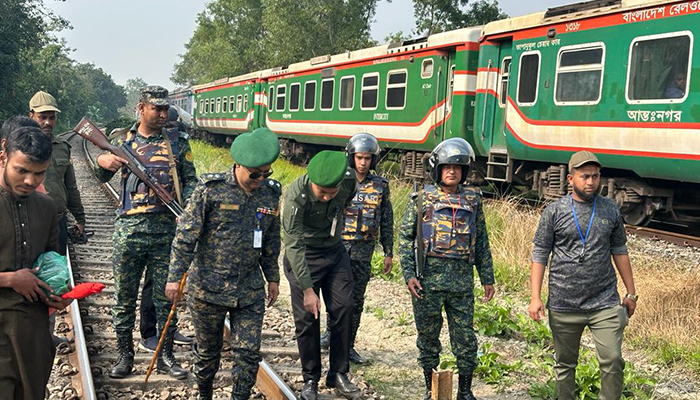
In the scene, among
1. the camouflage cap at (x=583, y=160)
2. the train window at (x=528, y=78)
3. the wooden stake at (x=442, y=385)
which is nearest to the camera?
the wooden stake at (x=442, y=385)

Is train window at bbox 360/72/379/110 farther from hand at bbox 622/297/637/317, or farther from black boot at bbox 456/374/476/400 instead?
hand at bbox 622/297/637/317

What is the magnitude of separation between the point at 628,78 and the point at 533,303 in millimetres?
6464

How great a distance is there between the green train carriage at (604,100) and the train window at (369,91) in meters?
3.80

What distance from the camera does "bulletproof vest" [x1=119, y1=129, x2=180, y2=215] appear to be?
5051 millimetres

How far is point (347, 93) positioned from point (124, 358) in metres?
13.5

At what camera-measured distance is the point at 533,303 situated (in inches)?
177

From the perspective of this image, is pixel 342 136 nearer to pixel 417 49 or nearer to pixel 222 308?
pixel 417 49

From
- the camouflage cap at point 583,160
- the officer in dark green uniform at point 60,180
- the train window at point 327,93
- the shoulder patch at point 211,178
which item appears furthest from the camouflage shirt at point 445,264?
the train window at point 327,93

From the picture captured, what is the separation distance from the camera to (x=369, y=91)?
1675 centimetres

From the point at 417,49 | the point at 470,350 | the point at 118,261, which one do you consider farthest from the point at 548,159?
the point at 118,261

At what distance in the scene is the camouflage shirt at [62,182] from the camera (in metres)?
6.18

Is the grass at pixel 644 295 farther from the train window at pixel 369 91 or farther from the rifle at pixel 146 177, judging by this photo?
the train window at pixel 369 91

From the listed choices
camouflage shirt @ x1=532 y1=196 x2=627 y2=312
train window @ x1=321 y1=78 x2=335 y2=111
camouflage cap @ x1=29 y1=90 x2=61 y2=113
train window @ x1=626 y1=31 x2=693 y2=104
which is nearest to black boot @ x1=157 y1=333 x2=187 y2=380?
camouflage cap @ x1=29 y1=90 x2=61 y2=113

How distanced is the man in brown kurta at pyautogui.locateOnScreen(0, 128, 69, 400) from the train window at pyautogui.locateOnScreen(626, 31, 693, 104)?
8248mm
